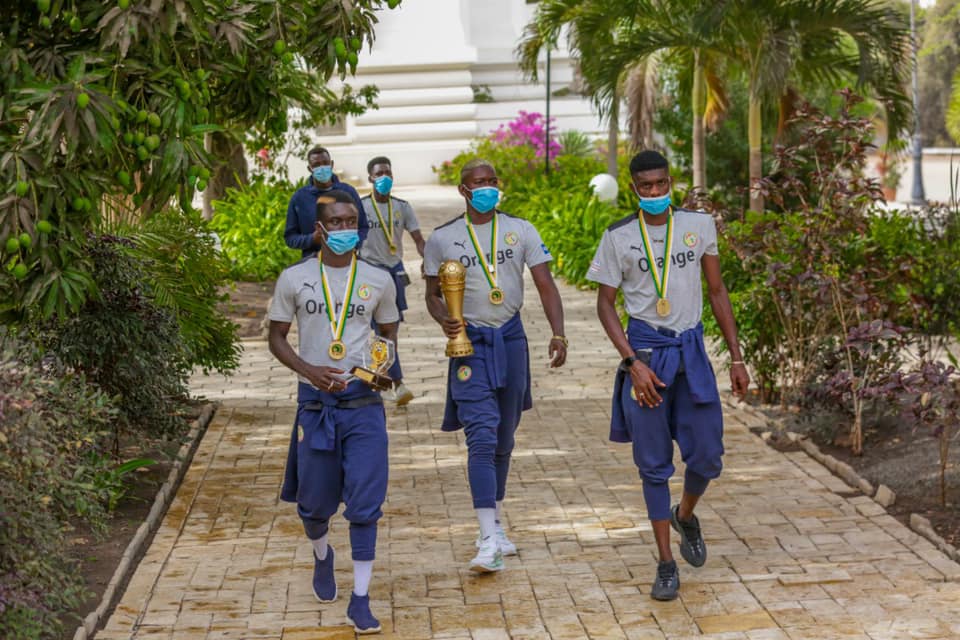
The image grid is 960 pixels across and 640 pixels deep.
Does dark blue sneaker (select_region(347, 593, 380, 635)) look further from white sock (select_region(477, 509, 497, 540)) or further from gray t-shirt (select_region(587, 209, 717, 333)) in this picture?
gray t-shirt (select_region(587, 209, 717, 333))

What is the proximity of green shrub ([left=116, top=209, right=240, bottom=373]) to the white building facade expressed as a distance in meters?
21.5

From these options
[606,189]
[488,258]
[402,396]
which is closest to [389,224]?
[402,396]

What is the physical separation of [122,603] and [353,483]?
128cm

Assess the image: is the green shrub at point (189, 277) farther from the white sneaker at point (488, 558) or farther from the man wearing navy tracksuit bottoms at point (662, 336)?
the man wearing navy tracksuit bottoms at point (662, 336)

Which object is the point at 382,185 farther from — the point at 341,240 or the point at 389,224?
the point at 341,240

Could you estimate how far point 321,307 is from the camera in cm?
616

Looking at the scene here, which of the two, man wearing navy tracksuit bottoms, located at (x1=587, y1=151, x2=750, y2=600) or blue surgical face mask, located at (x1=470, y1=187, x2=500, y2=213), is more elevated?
blue surgical face mask, located at (x1=470, y1=187, x2=500, y2=213)

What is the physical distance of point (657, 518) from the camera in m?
6.58

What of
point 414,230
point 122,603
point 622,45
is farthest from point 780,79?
point 122,603

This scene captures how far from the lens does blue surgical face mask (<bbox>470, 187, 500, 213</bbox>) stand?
695 centimetres

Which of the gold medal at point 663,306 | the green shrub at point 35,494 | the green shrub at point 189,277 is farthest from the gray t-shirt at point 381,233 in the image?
the green shrub at point 35,494

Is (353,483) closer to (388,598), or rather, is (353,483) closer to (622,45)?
(388,598)

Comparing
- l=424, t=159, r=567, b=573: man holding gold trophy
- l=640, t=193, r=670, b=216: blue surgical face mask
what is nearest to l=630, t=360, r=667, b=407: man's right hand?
l=424, t=159, r=567, b=573: man holding gold trophy

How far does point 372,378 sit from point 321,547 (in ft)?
2.79
